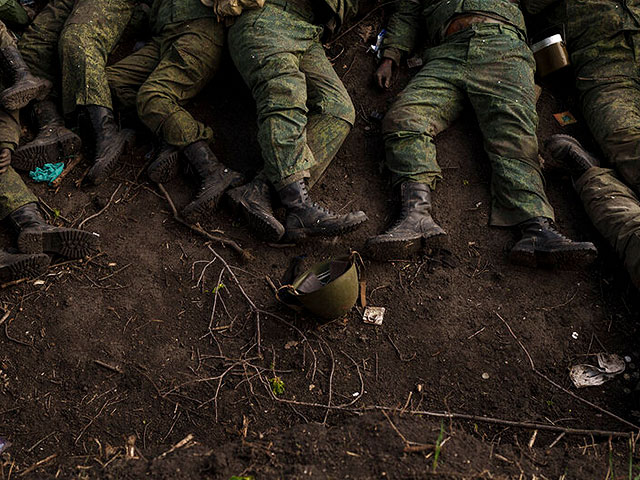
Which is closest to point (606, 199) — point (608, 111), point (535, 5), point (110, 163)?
point (608, 111)

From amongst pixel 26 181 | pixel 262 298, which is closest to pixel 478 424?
pixel 262 298

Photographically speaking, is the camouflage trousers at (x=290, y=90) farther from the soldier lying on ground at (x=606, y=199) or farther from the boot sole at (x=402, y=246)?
the soldier lying on ground at (x=606, y=199)

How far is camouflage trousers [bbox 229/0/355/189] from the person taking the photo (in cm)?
396

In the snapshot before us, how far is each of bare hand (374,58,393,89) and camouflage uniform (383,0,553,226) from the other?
294 mm

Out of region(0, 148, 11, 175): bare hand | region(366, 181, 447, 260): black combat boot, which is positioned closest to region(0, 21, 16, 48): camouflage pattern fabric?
region(0, 148, 11, 175): bare hand

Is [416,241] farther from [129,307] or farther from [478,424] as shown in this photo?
[129,307]

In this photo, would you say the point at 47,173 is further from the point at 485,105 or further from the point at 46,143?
the point at 485,105

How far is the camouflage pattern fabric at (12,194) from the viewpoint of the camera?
3.89m

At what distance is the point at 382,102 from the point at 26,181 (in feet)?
8.49

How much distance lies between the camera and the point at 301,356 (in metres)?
3.45

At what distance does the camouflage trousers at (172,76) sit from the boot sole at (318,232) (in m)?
0.97

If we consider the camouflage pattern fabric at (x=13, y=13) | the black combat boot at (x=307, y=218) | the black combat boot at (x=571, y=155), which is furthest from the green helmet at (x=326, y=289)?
the camouflage pattern fabric at (x=13, y=13)

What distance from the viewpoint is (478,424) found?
323 cm

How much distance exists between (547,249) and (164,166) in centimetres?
247
